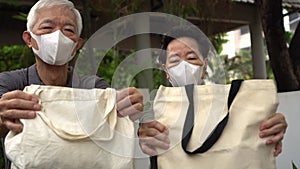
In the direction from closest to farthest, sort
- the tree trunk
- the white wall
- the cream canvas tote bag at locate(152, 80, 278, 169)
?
the cream canvas tote bag at locate(152, 80, 278, 169) < the white wall < the tree trunk

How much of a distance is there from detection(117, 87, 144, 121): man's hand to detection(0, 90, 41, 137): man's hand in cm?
21

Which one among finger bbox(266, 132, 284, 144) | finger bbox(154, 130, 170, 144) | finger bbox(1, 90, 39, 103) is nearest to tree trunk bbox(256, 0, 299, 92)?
finger bbox(266, 132, 284, 144)

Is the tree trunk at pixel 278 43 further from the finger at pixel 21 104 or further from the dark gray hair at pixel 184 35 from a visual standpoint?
the finger at pixel 21 104

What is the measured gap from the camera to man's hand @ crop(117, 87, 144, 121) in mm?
1131

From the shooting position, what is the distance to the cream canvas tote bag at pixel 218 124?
117 centimetres

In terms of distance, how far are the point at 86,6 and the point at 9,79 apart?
2364mm

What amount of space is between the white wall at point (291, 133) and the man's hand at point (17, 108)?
2.09 m

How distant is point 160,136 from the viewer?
1197mm

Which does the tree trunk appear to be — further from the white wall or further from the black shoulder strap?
the black shoulder strap

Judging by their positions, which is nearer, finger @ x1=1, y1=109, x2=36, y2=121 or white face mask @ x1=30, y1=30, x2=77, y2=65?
finger @ x1=1, y1=109, x2=36, y2=121

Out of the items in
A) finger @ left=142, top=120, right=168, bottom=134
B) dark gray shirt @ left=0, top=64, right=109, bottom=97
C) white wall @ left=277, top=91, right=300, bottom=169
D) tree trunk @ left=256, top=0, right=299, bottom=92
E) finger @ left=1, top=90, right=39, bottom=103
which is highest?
tree trunk @ left=256, top=0, right=299, bottom=92

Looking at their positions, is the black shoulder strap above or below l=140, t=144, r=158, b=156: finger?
above

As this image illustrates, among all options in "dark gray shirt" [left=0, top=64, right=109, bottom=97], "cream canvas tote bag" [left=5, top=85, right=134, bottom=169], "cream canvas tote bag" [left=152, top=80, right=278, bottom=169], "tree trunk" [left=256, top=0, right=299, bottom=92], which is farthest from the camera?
"tree trunk" [left=256, top=0, right=299, bottom=92]

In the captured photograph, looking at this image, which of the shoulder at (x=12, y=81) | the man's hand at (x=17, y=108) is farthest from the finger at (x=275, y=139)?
the shoulder at (x=12, y=81)
